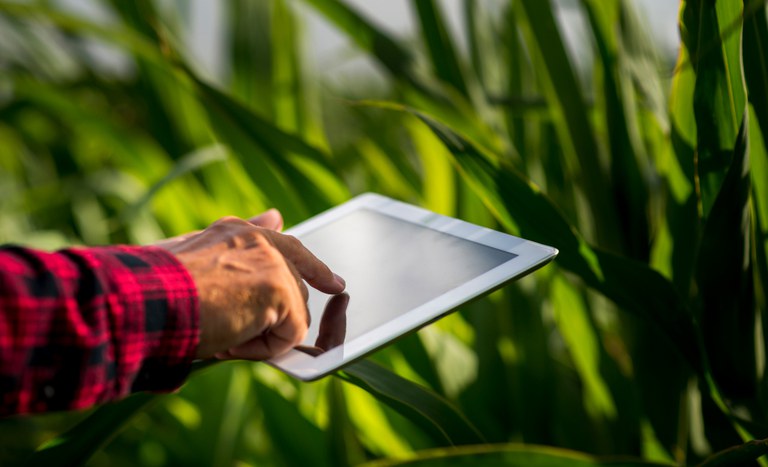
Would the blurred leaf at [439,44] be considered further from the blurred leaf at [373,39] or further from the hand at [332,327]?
the hand at [332,327]

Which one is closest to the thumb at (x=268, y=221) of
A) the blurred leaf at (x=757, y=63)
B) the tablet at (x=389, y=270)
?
the tablet at (x=389, y=270)

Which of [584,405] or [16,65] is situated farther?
[16,65]

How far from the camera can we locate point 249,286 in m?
0.31

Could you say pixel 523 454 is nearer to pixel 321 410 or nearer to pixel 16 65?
pixel 321 410

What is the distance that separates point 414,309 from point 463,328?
0.96ft

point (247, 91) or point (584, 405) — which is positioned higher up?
point (247, 91)

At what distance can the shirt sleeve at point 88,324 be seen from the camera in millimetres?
271

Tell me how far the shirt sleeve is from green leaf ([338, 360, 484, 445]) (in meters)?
0.09

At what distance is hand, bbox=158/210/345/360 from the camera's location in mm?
304

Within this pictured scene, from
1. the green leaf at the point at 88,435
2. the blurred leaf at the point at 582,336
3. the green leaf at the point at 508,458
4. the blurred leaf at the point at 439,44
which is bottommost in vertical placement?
the blurred leaf at the point at 582,336

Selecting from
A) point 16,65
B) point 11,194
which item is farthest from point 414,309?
point 16,65

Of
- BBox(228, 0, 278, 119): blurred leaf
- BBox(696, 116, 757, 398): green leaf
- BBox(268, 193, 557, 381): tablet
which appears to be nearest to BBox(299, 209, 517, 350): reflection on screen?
BBox(268, 193, 557, 381): tablet

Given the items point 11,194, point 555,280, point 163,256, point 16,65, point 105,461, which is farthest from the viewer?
point 16,65

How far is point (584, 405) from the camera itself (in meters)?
0.59
